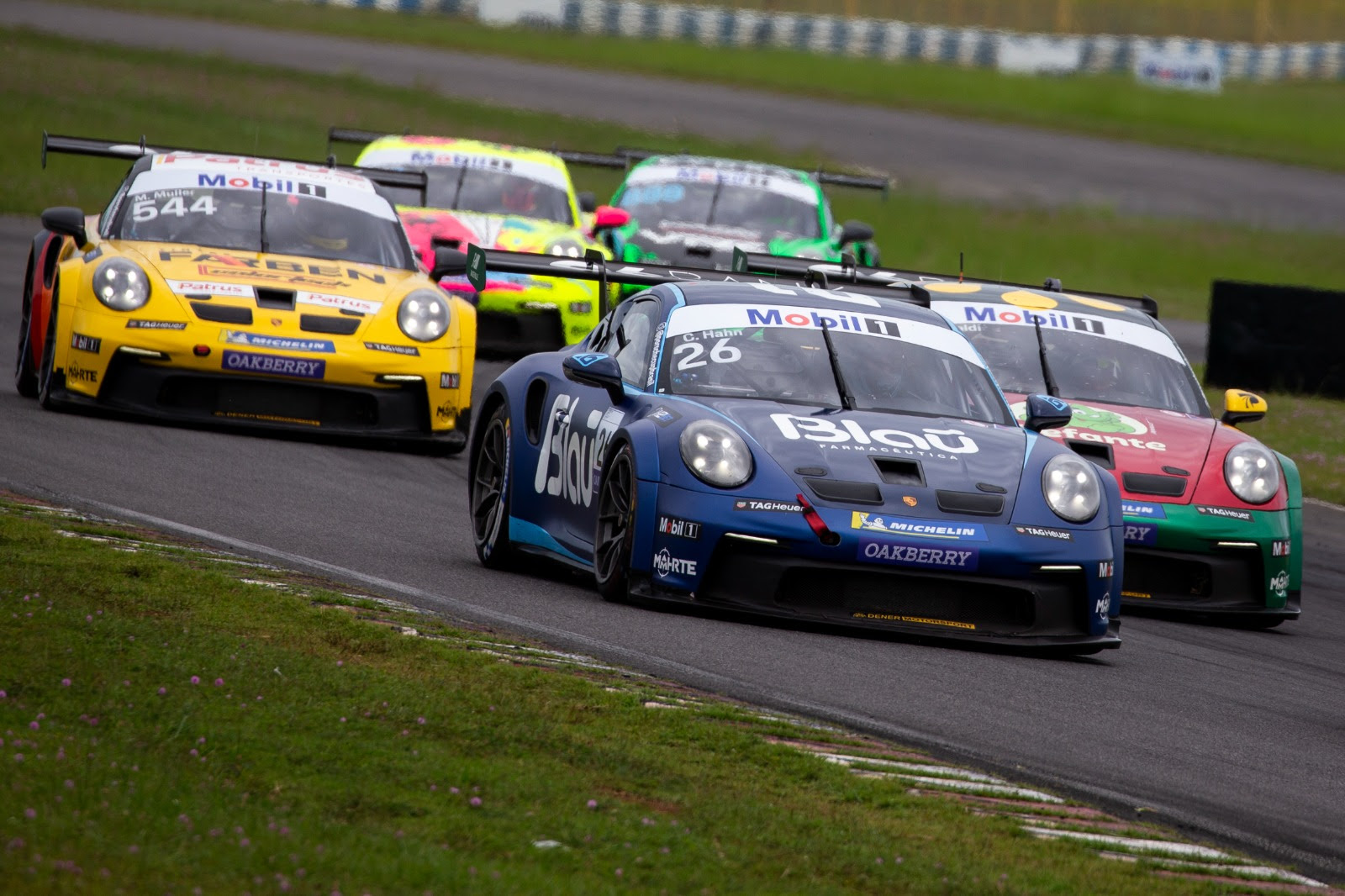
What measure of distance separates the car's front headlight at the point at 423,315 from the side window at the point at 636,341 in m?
2.81

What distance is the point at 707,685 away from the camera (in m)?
6.63

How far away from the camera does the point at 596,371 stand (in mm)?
8406

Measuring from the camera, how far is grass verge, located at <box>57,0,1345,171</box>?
154 ft

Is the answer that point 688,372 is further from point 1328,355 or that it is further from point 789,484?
point 1328,355

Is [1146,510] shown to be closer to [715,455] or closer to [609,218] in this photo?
[715,455]

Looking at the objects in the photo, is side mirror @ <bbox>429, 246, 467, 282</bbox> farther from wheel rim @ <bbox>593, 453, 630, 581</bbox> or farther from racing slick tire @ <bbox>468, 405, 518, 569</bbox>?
wheel rim @ <bbox>593, 453, 630, 581</bbox>

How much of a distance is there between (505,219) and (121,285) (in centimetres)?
597

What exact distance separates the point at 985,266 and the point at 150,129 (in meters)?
12.5

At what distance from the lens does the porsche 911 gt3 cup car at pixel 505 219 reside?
54.0 feet

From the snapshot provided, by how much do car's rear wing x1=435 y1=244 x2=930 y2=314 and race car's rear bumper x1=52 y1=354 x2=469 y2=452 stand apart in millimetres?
1969

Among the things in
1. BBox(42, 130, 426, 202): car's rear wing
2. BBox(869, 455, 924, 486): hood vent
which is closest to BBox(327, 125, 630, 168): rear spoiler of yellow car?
BBox(42, 130, 426, 202): car's rear wing

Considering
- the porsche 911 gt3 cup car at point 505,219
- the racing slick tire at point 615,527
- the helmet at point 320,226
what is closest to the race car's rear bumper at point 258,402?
the helmet at point 320,226

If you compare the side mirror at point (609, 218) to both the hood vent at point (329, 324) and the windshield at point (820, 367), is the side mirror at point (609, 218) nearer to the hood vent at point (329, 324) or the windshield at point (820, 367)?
the hood vent at point (329, 324)

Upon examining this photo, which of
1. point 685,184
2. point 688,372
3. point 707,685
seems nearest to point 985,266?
point 685,184
